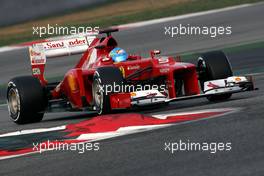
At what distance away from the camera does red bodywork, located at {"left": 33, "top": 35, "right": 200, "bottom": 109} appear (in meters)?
11.5

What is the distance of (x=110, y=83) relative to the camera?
1092cm

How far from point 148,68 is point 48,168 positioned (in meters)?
4.17

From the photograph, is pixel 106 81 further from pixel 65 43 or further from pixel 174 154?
pixel 174 154

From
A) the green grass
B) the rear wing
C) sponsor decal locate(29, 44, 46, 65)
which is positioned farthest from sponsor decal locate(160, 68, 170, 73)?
the green grass

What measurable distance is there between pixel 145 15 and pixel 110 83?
48.7 feet

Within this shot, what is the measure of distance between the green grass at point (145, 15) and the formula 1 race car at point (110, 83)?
11.2 m

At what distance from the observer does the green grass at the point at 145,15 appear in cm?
2469

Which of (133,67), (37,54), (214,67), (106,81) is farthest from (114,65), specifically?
(37,54)

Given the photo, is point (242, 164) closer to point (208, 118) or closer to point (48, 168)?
point (48, 168)

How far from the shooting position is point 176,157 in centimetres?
762

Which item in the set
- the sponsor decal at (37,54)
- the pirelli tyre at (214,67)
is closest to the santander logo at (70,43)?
the sponsor decal at (37,54)

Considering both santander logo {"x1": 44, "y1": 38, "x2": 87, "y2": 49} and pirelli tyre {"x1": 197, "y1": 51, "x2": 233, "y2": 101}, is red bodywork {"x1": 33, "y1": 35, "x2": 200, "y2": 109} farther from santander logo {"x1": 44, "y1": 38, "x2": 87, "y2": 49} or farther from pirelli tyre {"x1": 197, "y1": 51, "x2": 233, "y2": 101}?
santander logo {"x1": 44, "y1": 38, "x2": 87, "y2": 49}

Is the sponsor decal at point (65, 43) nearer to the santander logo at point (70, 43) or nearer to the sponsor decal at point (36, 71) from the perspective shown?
the santander logo at point (70, 43)

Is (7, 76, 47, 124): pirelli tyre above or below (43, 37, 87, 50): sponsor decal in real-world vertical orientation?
Result: below
